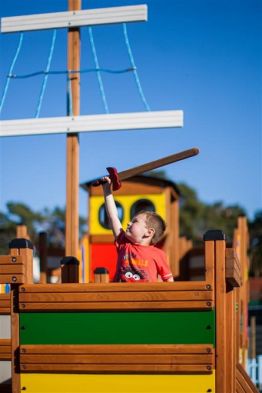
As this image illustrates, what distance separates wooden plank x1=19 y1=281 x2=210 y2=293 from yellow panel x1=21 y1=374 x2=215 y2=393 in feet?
1.66

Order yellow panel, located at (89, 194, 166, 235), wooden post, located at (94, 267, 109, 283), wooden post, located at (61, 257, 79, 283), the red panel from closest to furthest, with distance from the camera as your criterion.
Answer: wooden post, located at (61, 257, 79, 283), wooden post, located at (94, 267, 109, 283), the red panel, yellow panel, located at (89, 194, 166, 235)

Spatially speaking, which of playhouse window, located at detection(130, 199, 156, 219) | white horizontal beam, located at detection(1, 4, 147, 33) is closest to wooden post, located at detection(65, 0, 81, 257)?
white horizontal beam, located at detection(1, 4, 147, 33)

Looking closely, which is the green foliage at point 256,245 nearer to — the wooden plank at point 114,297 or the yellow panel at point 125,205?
the yellow panel at point 125,205

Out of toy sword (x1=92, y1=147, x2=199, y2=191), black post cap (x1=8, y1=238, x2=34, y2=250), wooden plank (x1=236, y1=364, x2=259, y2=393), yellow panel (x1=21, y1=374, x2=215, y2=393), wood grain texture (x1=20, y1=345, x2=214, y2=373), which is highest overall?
toy sword (x1=92, y1=147, x2=199, y2=191)

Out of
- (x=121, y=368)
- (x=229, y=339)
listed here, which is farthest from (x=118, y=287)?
(x=229, y=339)

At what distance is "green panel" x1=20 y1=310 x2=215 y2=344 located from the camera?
13.0ft

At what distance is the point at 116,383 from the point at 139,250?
967 mm

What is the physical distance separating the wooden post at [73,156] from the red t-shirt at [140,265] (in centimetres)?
240

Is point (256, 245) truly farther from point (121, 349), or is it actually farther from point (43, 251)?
point (121, 349)

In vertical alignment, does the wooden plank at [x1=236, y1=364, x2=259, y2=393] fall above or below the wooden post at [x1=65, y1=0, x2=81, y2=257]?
below

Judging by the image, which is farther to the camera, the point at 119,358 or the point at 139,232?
the point at 139,232

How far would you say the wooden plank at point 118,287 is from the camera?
396 cm

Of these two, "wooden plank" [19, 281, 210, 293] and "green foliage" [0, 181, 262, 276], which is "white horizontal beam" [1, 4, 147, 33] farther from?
"green foliage" [0, 181, 262, 276]

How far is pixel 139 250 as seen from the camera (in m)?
4.65
